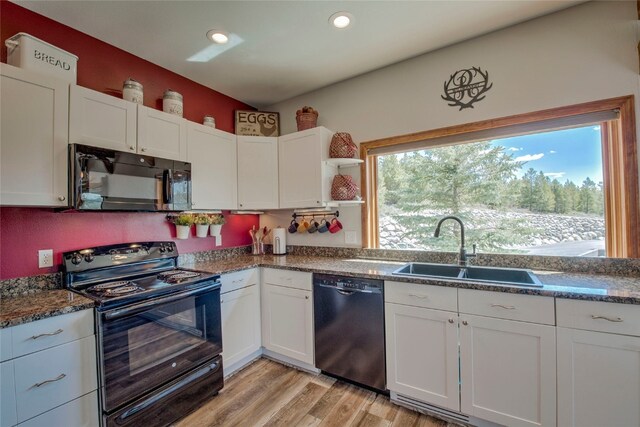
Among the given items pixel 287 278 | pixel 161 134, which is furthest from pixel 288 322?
pixel 161 134

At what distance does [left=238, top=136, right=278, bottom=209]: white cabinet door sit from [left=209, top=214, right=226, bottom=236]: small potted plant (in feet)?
0.74

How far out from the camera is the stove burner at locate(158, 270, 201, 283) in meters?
1.93

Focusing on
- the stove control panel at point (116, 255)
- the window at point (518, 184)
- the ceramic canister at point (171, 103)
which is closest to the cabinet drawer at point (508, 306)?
the window at point (518, 184)

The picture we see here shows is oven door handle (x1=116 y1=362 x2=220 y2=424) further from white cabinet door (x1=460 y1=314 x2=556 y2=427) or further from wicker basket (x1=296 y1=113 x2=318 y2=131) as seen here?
wicker basket (x1=296 y1=113 x2=318 y2=131)

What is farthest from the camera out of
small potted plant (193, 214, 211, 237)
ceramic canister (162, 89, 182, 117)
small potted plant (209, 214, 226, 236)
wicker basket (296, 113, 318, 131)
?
wicker basket (296, 113, 318, 131)

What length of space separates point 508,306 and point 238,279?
1902 millimetres

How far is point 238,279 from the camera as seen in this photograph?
2.32 metres

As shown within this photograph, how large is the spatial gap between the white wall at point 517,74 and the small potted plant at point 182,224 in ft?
5.60

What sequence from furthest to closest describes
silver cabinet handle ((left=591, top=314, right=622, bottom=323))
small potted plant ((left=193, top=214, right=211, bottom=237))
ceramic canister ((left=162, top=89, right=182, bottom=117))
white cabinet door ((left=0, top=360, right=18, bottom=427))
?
small potted plant ((left=193, top=214, right=211, bottom=237))
ceramic canister ((left=162, top=89, right=182, bottom=117))
silver cabinet handle ((left=591, top=314, right=622, bottom=323))
white cabinet door ((left=0, top=360, right=18, bottom=427))

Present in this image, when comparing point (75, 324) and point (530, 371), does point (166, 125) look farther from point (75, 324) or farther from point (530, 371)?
point (530, 371)

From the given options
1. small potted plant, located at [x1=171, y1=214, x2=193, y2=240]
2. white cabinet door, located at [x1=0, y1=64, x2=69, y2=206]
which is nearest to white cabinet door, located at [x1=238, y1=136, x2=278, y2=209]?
small potted plant, located at [x1=171, y1=214, x2=193, y2=240]

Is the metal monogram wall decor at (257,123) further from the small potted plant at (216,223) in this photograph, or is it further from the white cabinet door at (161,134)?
the small potted plant at (216,223)

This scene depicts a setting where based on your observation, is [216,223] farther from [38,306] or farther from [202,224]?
[38,306]

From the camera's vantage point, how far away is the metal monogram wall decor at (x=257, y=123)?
3.01 m
